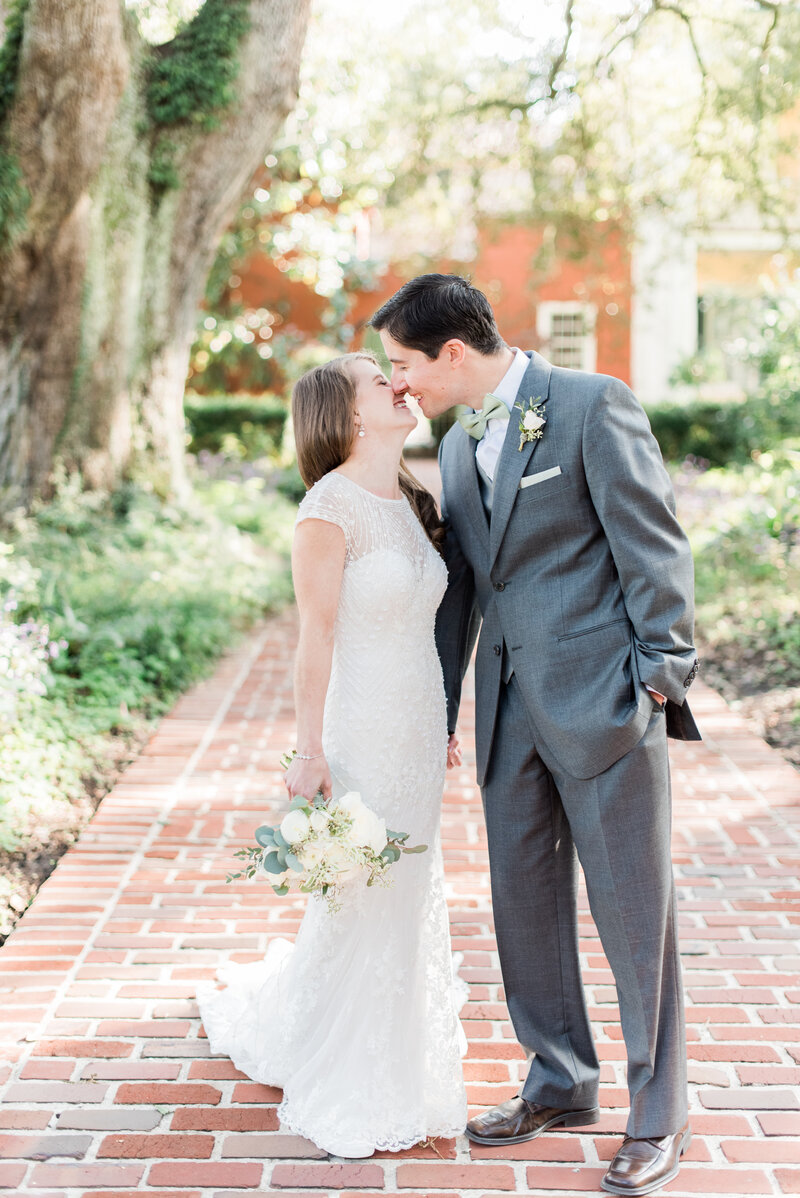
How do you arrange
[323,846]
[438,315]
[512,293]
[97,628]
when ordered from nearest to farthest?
1. [323,846]
2. [438,315]
3. [97,628]
4. [512,293]

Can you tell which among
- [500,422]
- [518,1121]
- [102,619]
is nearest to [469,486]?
[500,422]

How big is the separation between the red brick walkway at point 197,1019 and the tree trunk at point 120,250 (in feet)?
13.6

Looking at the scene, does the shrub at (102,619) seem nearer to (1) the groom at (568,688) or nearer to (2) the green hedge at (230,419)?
(1) the groom at (568,688)

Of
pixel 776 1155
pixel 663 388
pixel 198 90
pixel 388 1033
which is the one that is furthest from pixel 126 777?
pixel 663 388

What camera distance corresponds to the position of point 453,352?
8.55 feet

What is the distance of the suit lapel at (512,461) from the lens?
2.51 metres

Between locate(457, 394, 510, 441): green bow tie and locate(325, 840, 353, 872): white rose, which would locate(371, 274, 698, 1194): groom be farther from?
locate(325, 840, 353, 872): white rose

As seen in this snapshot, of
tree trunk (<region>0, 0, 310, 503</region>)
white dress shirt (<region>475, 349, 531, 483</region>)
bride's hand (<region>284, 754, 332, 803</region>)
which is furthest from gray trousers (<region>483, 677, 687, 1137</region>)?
tree trunk (<region>0, 0, 310, 503</region>)

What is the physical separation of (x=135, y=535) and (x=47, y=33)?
344cm

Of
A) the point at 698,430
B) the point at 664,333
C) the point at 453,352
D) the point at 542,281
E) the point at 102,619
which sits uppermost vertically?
the point at 542,281

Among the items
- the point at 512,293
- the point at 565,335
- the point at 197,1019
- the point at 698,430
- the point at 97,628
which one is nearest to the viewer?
the point at 197,1019

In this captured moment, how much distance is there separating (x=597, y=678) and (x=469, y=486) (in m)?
0.61

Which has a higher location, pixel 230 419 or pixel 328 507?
pixel 328 507

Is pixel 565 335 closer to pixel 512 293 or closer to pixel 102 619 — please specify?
pixel 512 293
